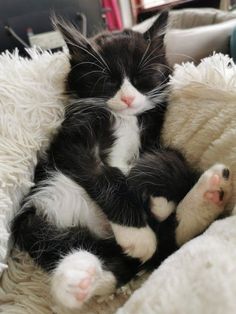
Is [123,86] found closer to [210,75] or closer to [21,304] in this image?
[210,75]

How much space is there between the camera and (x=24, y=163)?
87cm

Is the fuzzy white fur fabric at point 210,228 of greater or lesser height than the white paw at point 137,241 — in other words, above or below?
above

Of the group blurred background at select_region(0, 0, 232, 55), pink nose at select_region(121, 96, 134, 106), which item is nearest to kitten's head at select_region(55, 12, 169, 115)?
pink nose at select_region(121, 96, 134, 106)

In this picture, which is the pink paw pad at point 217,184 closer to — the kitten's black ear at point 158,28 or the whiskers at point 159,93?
the whiskers at point 159,93

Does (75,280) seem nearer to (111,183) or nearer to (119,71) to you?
(111,183)

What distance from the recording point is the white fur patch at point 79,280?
0.65 metres

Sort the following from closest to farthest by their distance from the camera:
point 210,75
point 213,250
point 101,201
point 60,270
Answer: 1. point 213,250
2. point 60,270
3. point 101,201
4. point 210,75

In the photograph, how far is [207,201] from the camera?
2.50ft

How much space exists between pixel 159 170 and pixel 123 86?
22 cm

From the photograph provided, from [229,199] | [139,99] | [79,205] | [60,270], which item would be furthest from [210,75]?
[60,270]

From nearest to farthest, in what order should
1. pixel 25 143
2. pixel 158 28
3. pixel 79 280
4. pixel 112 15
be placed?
pixel 79 280 < pixel 25 143 < pixel 158 28 < pixel 112 15

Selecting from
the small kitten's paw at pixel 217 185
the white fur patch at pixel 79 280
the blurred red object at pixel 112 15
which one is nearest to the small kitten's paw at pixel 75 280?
the white fur patch at pixel 79 280

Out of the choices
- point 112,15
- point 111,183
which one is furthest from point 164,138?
point 112,15

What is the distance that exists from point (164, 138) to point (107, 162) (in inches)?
6.4
